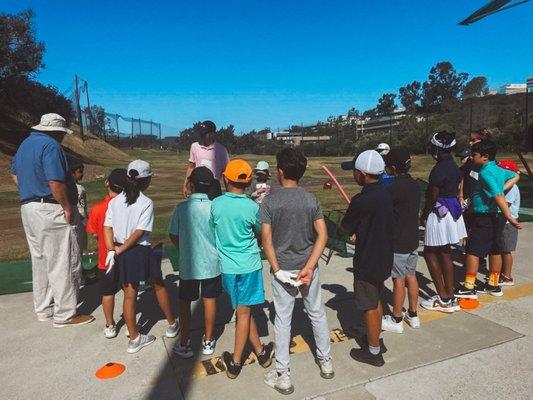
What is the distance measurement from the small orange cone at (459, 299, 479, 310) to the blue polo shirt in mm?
4008

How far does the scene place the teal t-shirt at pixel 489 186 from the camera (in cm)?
406

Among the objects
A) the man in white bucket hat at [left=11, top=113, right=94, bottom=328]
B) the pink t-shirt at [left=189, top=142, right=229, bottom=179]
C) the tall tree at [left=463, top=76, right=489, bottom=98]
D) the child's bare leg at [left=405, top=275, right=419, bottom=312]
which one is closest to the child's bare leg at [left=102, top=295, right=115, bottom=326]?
the man in white bucket hat at [left=11, top=113, right=94, bottom=328]

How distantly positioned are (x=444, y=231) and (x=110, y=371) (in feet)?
10.3

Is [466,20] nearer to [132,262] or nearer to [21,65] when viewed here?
[132,262]

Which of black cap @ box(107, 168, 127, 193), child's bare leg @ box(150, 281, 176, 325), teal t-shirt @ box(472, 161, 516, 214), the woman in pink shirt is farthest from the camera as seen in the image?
the woman in pink shirt

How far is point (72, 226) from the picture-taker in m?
3.80

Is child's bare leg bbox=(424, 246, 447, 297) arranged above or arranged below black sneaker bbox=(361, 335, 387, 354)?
above

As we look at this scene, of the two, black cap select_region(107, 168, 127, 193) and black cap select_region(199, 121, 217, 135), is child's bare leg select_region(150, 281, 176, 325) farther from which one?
black cap select_region(199, 121, 217, 135)

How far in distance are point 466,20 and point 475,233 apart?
16.1 feet

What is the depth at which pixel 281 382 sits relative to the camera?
271cm

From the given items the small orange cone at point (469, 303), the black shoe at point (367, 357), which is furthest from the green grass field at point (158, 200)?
the small orange cone at point (469, 303)

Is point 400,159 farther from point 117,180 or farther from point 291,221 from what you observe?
point 117,180

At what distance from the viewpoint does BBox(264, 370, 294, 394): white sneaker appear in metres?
2.68

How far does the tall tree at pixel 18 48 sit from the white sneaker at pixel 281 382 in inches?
856
